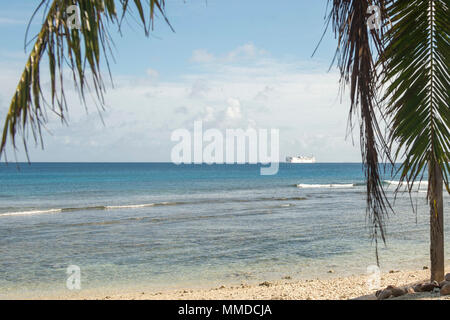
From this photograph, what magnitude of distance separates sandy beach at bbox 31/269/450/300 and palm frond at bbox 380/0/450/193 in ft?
14.3

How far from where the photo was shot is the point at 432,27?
4078mm

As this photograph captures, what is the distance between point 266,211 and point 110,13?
77.2 ft

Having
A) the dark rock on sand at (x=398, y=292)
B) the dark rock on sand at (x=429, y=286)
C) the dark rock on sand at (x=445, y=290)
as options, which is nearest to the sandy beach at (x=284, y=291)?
the dark rock on sand at (x=398, y=292)

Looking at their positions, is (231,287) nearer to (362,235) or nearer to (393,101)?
(393,101)

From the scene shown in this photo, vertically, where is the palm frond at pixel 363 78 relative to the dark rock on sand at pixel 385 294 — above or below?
above

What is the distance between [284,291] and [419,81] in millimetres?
5679

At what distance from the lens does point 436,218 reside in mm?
5023

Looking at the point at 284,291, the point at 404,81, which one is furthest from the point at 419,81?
the point at 284,291

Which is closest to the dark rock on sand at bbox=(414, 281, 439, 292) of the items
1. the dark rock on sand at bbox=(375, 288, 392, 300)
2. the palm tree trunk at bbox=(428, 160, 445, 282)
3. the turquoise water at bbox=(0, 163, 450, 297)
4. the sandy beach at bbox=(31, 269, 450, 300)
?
the palm tree trunk at bbox=(428, 160, 445, 282)

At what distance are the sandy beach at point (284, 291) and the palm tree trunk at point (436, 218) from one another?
190 cm

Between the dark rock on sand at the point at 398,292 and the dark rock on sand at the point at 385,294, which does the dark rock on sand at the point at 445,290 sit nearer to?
the dark rock on sand at the point at 398,292

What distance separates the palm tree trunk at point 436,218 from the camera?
4.57 m
